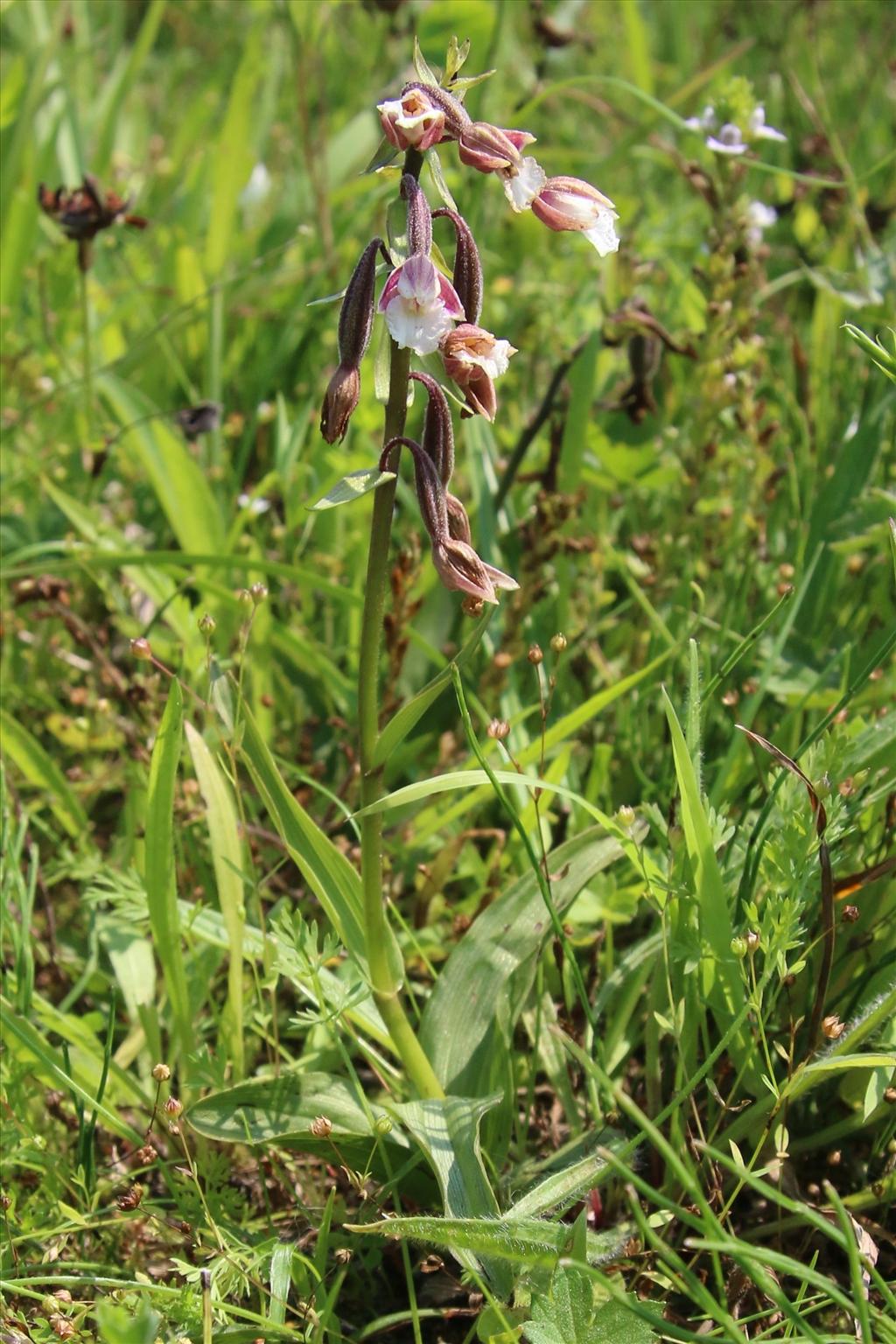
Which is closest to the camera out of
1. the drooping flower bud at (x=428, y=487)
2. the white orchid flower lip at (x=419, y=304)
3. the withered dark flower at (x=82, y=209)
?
the white orchid flower lip at (x=419, y=304)

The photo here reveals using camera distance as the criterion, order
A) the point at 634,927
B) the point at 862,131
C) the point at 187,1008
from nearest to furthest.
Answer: the point at 187,1008, the point at 634,927, the point at 862,131

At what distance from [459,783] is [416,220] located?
0.64 m

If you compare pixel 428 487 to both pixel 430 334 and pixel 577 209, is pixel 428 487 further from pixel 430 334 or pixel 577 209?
pixel 577 209

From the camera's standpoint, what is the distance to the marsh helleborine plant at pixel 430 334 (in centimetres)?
123

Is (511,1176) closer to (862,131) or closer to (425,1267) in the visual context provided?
(425,1267)

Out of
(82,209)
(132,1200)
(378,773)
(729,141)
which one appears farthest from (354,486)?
(82,209)

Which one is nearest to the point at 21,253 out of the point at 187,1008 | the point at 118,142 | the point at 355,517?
the point at 355,517

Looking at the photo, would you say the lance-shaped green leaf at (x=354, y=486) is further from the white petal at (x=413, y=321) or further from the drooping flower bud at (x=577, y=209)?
the drooping flower bud at (x=577, y=209)

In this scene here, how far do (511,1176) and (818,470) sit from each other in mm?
1679

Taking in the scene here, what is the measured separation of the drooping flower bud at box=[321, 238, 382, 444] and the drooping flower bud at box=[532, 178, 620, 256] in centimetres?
20

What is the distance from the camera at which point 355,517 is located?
272cm

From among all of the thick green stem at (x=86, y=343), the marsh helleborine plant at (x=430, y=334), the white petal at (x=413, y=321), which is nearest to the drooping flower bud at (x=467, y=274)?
the marsh helleborine plant at (x=430, y=334)

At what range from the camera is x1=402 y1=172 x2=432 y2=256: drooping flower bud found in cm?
123

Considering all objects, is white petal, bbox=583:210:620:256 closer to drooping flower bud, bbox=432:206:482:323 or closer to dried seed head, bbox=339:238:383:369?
drooping flower bud, bbox=432:206:482:323
